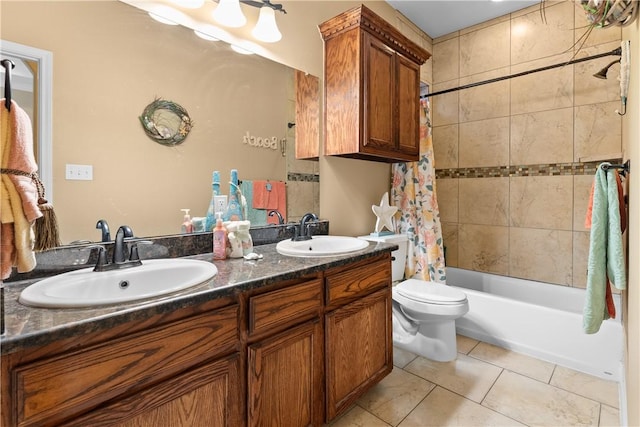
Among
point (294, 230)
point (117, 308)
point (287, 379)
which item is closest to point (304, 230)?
point (294, 230)

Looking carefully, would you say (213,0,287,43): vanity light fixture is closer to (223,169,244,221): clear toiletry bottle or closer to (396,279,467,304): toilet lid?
(223,169,244,221): clear toiletry bottle

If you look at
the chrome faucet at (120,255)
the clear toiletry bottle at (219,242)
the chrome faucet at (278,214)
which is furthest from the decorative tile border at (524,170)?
the chrome faucet at (120,255)

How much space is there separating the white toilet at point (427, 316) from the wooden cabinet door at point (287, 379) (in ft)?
2.67

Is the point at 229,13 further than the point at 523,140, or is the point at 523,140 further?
the point at 523,140

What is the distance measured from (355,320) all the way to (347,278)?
226 millimetres

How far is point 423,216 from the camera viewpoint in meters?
2.57

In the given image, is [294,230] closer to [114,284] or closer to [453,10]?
[114,284]

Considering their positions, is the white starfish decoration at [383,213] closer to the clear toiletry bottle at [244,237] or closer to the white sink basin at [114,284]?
the clear toiletry bottle at [244,237]

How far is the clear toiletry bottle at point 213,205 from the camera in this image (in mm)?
1506

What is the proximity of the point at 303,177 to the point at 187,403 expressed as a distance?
1378mm

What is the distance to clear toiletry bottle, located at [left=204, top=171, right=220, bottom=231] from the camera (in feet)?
4.94

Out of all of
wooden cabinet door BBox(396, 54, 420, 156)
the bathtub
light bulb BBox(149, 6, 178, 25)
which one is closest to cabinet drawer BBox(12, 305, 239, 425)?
light bulb BBox(149, 6, 178, 25)

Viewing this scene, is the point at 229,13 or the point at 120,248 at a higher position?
the point at 229,13

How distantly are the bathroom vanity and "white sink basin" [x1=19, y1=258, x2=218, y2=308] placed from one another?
0.10 ft
